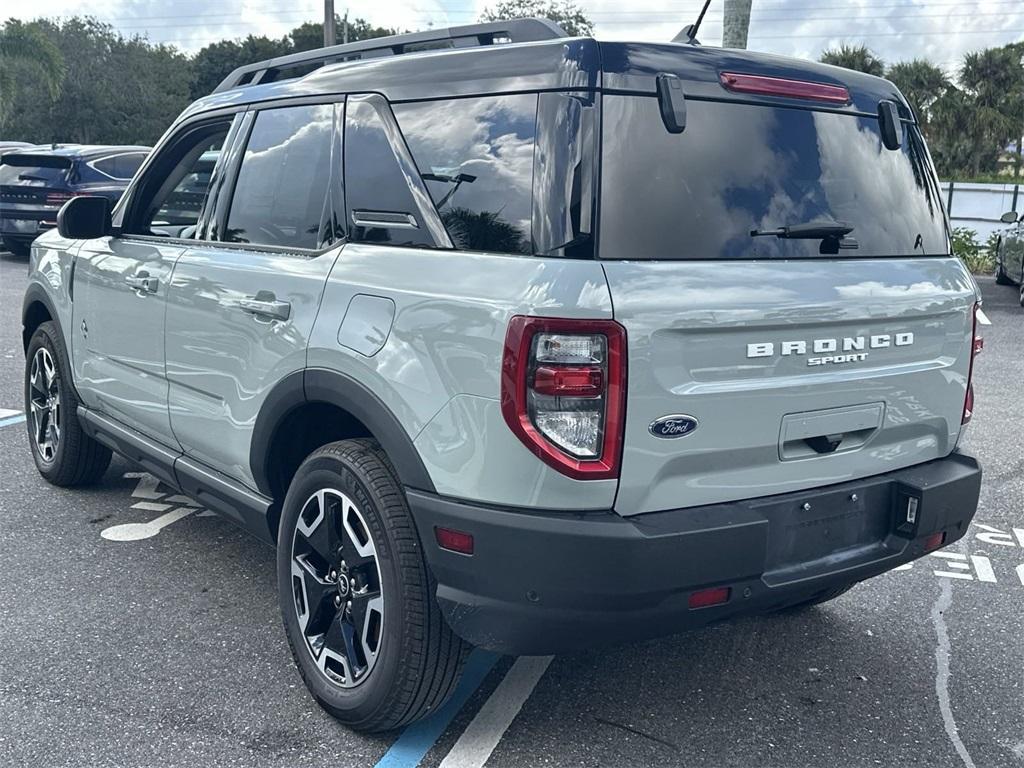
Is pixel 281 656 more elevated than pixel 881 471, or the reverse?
pixel 881 471

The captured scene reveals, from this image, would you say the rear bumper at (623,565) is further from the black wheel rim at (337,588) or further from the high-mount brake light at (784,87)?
the high-mount brake light at (784,87)

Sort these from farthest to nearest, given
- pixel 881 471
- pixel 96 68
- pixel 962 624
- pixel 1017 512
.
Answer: pixel 96 68 < pixel 1017 512 < pixel 962 624 < pixel 881 471

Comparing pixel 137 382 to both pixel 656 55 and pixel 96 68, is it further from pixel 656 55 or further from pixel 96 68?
pixel 96 68

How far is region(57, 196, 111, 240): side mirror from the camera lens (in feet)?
13.8

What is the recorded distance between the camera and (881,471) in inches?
117

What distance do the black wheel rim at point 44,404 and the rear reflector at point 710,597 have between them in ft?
11.8

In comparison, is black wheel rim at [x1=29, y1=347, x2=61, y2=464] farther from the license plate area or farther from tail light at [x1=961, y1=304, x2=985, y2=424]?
tail light at [x1=961, y1=304, x2=985, y2=424]

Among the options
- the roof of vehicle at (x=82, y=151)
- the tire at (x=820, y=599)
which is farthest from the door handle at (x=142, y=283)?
the roof of vehicle at (x=82, y=151)

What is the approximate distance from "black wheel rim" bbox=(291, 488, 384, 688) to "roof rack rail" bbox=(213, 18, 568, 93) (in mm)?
1416

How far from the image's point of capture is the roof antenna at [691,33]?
290cm

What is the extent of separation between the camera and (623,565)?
96.0 inches

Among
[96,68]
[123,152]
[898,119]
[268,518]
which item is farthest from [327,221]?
[96,68]

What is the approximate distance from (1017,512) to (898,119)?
2805 millimetres

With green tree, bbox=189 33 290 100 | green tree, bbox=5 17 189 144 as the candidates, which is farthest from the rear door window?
green tree, bbox=189 33 290 100
